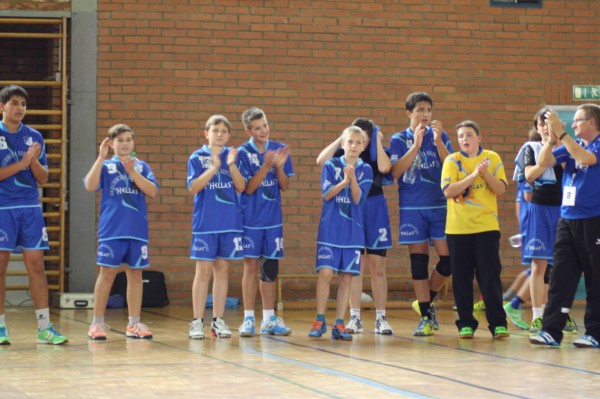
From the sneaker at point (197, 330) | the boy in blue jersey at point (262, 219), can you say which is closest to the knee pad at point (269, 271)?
the boy in blue jersey at point (262, 219)

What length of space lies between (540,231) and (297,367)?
337 centimetres

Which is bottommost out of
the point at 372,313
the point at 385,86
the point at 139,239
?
the point at 372,313

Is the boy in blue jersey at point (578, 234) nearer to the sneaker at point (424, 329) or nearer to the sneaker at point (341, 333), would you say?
the sneaker at point (424, 329)

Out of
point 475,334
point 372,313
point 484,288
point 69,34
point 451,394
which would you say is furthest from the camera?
point 69,34

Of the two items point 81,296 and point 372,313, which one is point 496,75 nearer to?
point 372,313

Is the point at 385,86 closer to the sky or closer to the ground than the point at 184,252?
closer to the sky

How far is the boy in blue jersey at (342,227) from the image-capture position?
7.88 metres

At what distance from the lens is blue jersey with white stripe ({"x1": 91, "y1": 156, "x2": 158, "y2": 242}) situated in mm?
7812

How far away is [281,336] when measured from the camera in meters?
8.06

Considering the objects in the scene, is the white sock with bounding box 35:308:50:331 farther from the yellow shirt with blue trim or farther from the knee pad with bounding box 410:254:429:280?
the yellow shirt with blue trim

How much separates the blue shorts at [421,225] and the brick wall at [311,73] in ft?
12.7

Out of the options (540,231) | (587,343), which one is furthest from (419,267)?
(587,343)

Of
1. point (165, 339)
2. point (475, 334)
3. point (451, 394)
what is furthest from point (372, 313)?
point (451, 394)

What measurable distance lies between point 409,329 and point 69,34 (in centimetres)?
573
